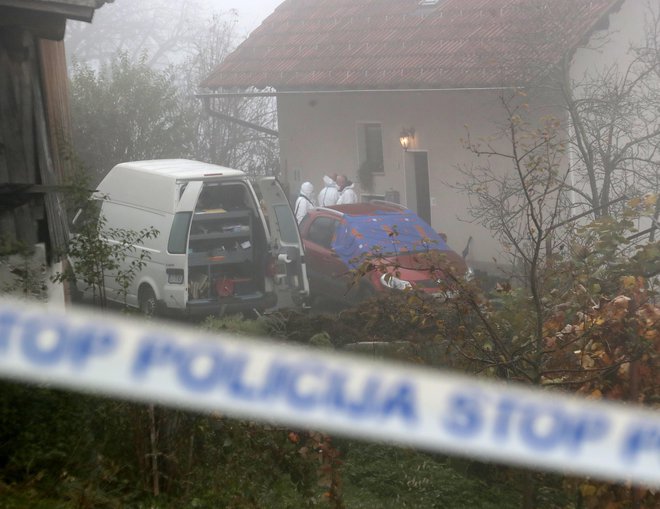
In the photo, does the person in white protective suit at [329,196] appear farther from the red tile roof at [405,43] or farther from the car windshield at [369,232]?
the car windshield at [369,232]

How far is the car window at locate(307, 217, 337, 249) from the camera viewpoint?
17.0 metres

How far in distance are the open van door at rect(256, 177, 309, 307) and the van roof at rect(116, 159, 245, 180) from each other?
0.49 m

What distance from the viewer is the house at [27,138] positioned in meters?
8.66

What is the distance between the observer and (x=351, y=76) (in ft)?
78.6

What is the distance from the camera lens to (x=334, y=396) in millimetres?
7352

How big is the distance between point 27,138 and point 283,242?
6.36 metres

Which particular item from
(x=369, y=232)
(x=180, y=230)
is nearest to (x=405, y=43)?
(x=369, y=232)

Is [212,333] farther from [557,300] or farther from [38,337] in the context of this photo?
[557,300]

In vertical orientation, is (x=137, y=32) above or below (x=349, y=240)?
above

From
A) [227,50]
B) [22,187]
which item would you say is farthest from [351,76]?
[22,187]

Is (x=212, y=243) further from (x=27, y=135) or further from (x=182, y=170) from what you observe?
(x=27, y=135)

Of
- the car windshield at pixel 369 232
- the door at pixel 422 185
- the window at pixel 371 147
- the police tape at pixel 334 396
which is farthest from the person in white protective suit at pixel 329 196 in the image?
the police tape at pixel 334 396

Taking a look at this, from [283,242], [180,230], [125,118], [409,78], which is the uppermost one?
[409,78]

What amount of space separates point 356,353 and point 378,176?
46.1 feet
